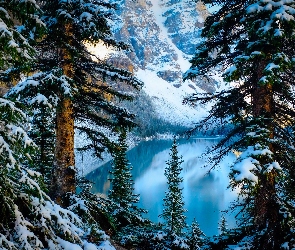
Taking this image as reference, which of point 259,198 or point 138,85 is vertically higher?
point 138,85

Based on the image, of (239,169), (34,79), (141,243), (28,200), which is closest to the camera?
(28,200)

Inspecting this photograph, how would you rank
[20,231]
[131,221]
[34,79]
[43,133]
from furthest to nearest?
[43,133] < [131,221] < [34,79] < [20,231]

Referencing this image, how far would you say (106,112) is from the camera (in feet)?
29.7

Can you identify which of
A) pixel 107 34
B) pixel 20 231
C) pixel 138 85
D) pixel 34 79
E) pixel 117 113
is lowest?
pixel 20 231

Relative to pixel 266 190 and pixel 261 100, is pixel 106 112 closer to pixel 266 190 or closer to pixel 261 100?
pixel 261 100

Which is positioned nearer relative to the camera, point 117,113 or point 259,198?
point 259,198

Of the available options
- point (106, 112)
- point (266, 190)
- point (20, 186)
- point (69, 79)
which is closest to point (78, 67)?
point (106, 112)

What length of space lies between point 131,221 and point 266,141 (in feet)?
22.2

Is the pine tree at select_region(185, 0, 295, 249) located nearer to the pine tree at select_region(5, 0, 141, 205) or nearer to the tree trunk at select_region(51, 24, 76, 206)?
the pine tree at select_region(5, 0, 141, 205)

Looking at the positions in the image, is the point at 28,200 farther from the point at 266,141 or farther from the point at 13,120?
the point at 266,141

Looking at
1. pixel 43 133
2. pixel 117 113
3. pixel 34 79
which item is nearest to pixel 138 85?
pixel 117 113

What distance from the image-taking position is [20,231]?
11.7 ft

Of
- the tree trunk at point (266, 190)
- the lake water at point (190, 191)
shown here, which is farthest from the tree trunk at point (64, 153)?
the lake water at point (190, 191)

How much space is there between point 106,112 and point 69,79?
6.69ft
